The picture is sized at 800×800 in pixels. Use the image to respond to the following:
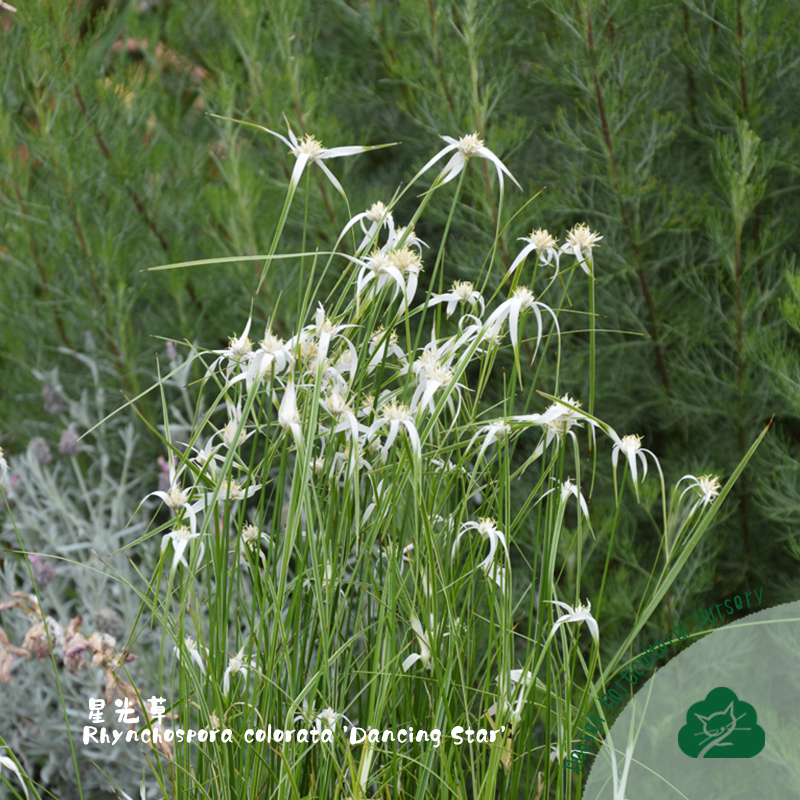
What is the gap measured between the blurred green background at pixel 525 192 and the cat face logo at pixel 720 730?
407 mm

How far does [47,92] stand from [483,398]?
3.72 feet

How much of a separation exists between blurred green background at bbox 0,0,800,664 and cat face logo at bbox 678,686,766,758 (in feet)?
1.33

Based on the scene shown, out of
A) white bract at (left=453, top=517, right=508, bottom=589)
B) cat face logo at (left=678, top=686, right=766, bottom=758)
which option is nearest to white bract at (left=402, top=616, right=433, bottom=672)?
white bract at (left=453, top=517, right=508, bottom=589)

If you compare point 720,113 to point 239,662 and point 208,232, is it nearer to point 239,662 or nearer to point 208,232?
point 208,232

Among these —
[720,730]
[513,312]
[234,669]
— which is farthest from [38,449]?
[720,730]

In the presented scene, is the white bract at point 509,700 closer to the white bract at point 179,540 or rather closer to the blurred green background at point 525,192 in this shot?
the white bract at point 179,540

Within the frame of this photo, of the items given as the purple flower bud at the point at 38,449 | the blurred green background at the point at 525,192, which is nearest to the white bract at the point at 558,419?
the blurred green background at the point at 525,192

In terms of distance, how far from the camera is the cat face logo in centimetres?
83

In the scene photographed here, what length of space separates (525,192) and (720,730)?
3.66ft

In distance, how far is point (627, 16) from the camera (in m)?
1.47

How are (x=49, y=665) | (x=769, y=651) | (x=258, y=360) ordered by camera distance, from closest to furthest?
(x=258, y=360) → (x=769, y=651) → (x=49, y=665)

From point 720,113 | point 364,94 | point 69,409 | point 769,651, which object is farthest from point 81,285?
point 769,651

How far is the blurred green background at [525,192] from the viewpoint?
4.49ft

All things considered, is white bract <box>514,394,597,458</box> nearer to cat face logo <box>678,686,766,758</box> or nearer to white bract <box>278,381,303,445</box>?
white bract <box>278,381,303,445</box>
